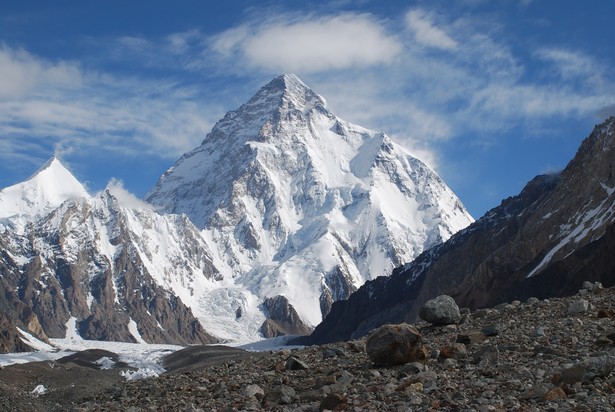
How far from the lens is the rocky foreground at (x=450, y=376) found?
18.3 metres

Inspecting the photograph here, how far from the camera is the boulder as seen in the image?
24438 millimetres

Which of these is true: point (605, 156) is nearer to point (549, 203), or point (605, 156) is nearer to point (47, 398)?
point (549, 203)

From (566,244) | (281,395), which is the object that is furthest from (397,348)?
(566,244)

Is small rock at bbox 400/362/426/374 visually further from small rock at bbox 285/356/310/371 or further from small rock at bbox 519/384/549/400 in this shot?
small rock at bbox 519/384/549/400

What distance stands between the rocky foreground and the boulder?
0.18 meters

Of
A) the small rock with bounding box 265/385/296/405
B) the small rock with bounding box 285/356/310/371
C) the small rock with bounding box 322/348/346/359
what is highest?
the small rock with bounding box 322/348/346/359

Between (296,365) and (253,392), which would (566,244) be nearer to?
(296,365)

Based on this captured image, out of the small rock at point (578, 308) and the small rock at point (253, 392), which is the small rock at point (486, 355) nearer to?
the small rock at point (253, 392)

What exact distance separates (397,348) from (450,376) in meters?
3.19

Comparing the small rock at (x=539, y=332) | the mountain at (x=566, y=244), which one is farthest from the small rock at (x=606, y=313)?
the mountain at (x=566, y=244)

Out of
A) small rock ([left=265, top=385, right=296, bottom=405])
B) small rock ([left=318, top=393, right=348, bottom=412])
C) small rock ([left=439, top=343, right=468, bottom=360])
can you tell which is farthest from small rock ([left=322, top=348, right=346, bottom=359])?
small rock ([left=318, top=393, right=348, bottom=412])

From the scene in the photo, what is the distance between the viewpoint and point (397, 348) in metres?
24.5

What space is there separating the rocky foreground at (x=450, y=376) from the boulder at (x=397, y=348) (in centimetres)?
18

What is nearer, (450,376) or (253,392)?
(450,376)
